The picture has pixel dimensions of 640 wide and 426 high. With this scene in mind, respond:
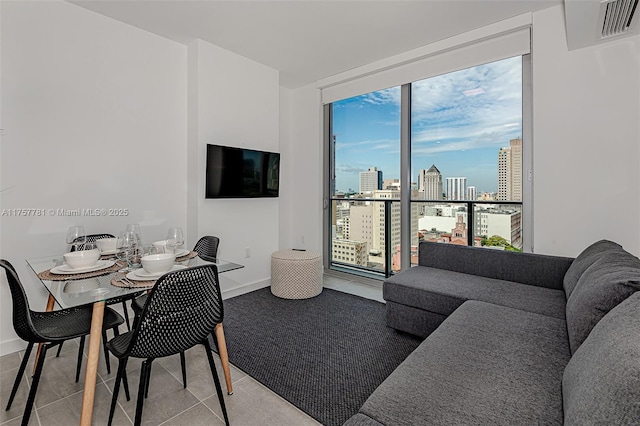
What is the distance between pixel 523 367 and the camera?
54.2 inches

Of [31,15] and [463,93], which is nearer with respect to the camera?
[31,15]

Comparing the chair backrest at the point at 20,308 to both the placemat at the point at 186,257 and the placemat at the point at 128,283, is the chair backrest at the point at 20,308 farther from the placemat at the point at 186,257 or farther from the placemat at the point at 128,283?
the placemat at the point at 186,257

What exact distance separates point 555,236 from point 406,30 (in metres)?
2.36

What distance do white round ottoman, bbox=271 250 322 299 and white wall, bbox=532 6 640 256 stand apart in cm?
221

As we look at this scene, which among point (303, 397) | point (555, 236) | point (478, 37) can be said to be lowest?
point (303, 397)

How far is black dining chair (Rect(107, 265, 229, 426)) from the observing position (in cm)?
147

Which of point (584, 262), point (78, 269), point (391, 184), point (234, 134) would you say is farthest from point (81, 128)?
point (584, 262)

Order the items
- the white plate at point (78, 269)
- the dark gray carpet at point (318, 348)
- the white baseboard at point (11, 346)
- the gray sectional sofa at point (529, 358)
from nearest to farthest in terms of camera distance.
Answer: the gray sectional sofa at point (529, 358), the white plate at point (78, 269), the dark gray carpet at point (318, 348), the white baseboard at point (11, 346)

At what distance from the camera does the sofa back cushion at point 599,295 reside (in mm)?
1325

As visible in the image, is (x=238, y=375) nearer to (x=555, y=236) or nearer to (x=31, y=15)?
(x=555, y=236)

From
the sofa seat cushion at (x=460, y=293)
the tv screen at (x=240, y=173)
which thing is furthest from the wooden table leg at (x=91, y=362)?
the tv screen at (x=240, y=173)

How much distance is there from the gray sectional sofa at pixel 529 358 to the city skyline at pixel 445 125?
1.51m

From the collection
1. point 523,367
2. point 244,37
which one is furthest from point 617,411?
point 244,37

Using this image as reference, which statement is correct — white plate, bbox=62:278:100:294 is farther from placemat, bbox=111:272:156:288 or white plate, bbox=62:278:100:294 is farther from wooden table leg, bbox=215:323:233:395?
wooden table leg, bbox=215:323:233:395
